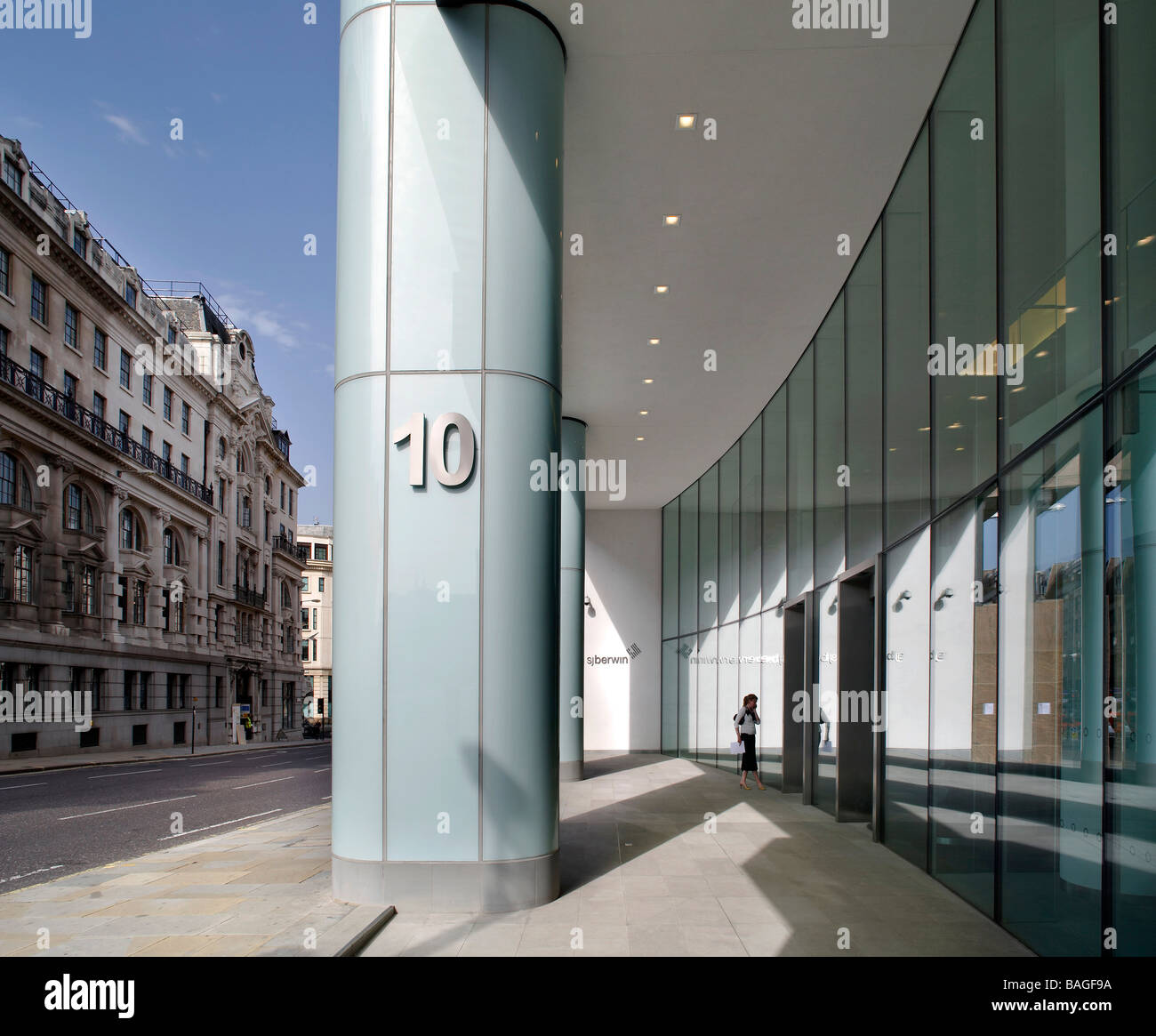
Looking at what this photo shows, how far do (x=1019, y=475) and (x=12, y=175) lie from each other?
38426mm

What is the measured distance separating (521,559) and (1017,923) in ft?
15.6

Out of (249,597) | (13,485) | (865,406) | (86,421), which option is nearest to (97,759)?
→ (13,485)

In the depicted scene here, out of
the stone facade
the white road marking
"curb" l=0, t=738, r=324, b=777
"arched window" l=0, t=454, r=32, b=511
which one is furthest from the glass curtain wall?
the stone facade

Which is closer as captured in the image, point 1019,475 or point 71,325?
point 1019,475

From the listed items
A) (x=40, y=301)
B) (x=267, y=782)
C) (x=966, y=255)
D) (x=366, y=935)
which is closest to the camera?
(x=366, y=935)

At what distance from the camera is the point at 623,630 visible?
27.8 meters

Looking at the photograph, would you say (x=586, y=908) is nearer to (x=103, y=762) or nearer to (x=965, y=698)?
(x=965, y=698)

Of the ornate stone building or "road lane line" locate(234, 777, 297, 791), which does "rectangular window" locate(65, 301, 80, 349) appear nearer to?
the ornate stone building

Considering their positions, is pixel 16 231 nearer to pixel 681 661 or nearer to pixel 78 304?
pixel 78 304

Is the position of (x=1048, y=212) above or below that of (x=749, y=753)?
above

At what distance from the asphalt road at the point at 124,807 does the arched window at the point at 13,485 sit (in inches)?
436

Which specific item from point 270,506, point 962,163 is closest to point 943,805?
point 962,163

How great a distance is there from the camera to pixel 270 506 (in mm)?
68000

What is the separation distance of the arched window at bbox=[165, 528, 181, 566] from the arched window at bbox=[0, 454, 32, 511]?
1447 centimetres
